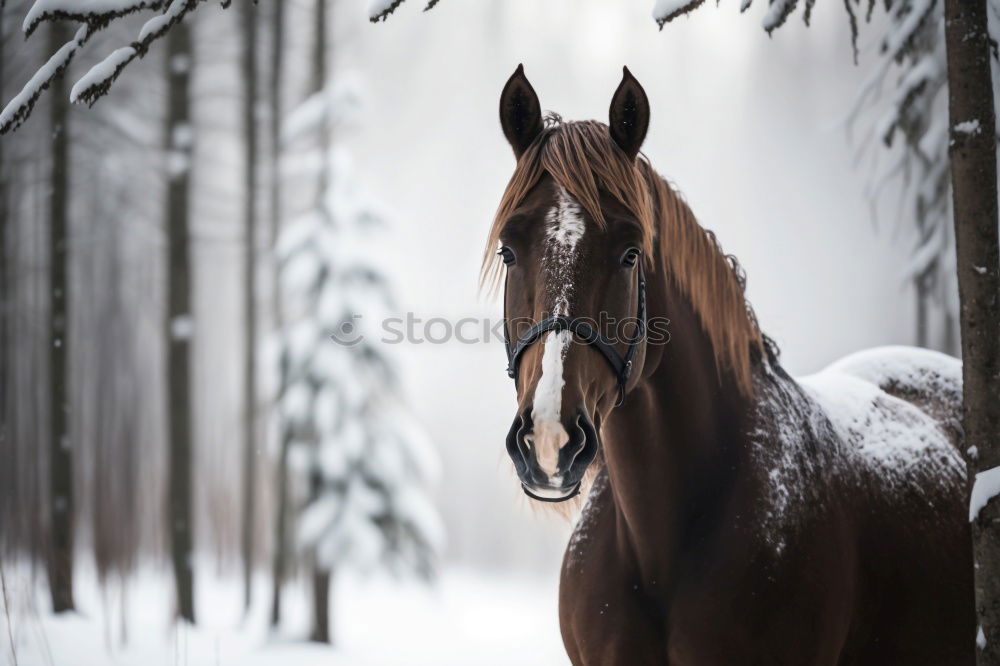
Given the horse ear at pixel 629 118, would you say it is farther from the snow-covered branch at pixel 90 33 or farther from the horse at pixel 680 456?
the snow-covered branch at pixel 90 33

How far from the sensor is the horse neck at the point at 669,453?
2.65 m

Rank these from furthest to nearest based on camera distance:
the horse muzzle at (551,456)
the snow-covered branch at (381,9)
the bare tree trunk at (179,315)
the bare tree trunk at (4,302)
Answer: the bare tree trunk at (4,302) < the bare tree trunk at (179,315) < the snow-covered branch at (381,9) < the horse muzzle at (551,456)

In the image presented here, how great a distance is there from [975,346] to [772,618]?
48.4 inches

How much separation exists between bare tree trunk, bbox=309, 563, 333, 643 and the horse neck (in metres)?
8.91

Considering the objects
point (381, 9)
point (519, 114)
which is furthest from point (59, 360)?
point (519, 114)

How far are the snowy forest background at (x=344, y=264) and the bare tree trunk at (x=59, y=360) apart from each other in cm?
18

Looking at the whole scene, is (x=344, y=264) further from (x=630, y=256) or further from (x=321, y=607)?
(x=630, y=256)

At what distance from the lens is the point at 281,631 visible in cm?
1097

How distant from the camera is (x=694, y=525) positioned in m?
2.67

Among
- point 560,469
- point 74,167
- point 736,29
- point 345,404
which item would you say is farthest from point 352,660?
point 736,29

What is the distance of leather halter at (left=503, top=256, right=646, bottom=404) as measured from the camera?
2.22m

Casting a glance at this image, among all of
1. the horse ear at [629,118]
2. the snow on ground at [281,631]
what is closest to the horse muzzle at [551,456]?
the horse ear at [629,118]

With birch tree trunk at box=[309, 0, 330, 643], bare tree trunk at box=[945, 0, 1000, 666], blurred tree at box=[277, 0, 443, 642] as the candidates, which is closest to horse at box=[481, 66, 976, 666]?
bare tree trunk at box=[945, 0, 1000, 666]

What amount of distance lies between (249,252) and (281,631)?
6.21m
